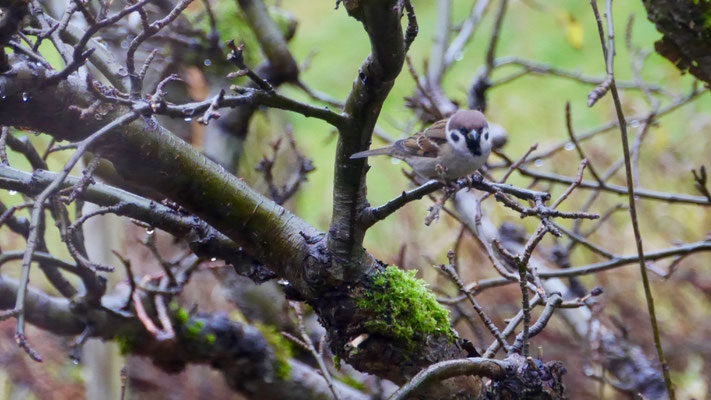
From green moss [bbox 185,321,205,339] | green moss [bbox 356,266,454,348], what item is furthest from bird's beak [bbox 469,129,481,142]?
green moss [bbox 185,321,205,339]

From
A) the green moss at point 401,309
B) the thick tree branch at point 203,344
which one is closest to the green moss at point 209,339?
the thick tree branch at point 203,344

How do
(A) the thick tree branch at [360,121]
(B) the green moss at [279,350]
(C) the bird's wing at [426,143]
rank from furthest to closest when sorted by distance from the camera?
(B) the green moss at [279,350]
(C) the bird's wing at [426,143]
(A) the thick tree branch at [360,121]

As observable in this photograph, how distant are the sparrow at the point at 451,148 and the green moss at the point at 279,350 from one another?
1.16 metres

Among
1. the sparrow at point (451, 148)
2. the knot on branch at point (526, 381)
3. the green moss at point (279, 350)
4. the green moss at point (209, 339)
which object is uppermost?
the sparrow at point (451, 148)

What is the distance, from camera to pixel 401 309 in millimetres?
1577

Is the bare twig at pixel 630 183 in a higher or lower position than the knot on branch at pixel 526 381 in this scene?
higher

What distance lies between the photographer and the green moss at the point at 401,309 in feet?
5.10

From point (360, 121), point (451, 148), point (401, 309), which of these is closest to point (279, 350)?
point (401, 309)

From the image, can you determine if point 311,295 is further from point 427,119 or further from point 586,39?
point 586,39

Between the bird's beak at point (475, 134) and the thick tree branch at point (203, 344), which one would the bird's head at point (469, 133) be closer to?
the bird's beak at point (475, 134)

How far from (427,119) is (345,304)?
1.69 metres

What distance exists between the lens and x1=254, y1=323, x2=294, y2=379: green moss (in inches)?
101

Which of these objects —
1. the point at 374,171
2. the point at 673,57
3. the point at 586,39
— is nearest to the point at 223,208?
the point at 673,57

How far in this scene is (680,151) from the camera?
4.84 metres
